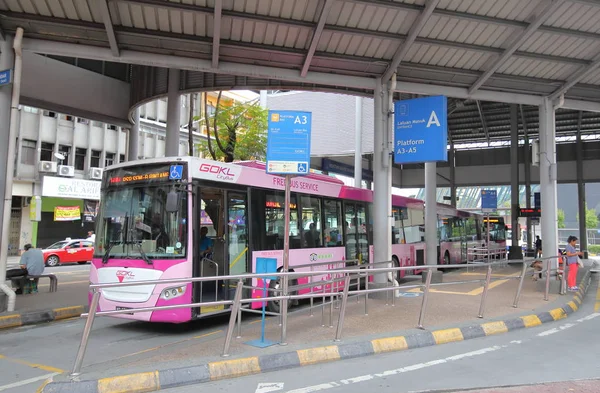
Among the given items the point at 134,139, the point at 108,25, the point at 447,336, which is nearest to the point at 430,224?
the point at 447,336

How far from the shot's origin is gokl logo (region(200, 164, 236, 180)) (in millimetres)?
8664

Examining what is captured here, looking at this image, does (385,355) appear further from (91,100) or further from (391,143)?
(91,100)

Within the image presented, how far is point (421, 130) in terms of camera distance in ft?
37.3

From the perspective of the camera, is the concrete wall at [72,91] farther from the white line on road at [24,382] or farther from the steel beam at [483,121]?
the steel beam at [483,121]

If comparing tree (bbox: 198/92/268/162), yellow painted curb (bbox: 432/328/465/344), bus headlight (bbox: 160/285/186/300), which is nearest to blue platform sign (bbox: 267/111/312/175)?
bus headlight (bbox: 160/285/186/300)

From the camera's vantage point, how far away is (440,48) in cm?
1093

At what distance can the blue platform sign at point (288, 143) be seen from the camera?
7469mm

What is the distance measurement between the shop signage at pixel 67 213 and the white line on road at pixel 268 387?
2959 centimetres

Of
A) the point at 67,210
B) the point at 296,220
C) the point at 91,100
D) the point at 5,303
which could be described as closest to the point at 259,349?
the point at 296,220

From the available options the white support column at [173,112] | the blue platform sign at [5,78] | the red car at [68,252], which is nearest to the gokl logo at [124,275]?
the blue platform sign at [5,78]

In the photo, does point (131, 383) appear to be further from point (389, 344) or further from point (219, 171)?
point (219, 171)

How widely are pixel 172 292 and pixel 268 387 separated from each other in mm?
3329

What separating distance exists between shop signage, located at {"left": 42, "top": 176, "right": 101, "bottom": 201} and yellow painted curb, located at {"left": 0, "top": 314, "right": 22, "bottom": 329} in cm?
2191

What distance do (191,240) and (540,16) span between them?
8339 mm
